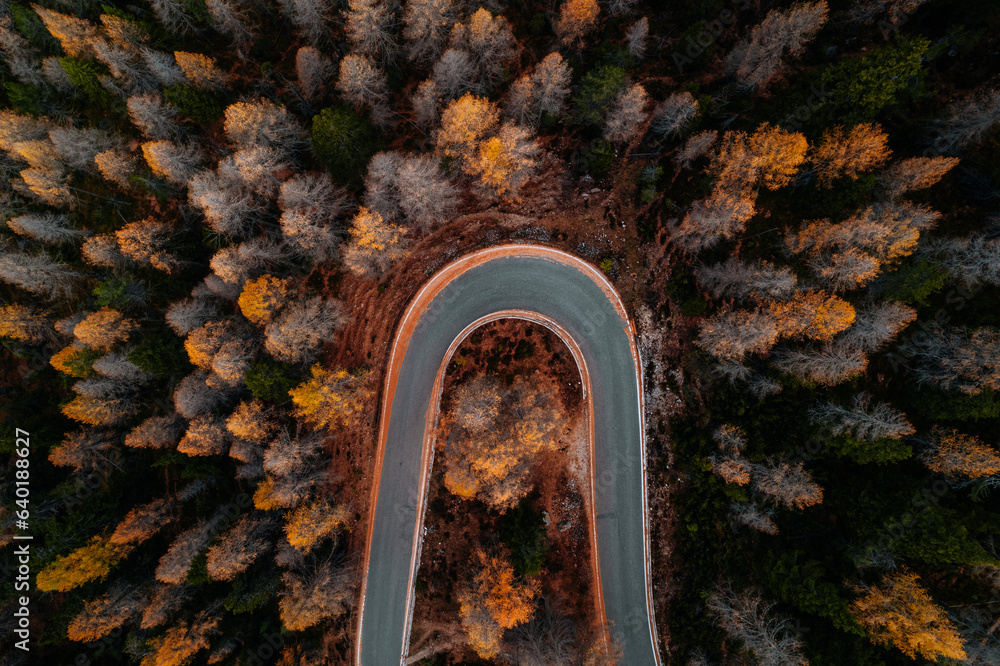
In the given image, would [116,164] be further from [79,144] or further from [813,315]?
[813,315]

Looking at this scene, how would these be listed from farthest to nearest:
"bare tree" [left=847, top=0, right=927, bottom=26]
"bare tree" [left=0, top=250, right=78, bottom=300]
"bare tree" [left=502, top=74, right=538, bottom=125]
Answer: "bare tree" [left=0, top=250, right=78, bottom=300], "bare tree" [left=502, top=74, right=538, bottom=125], "bare tree" [left=847, top=0, right=927, bottom=26]

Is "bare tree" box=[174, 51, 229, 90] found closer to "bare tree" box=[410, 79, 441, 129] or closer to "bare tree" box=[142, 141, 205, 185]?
"bare tree" box=[142, 141, 205, 185]

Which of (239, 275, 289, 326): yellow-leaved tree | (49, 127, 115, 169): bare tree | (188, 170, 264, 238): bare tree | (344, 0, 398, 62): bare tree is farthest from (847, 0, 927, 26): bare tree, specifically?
(49, 127, 115, 169): bare tree

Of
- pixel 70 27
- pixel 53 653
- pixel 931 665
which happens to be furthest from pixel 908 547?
pixel 70 27

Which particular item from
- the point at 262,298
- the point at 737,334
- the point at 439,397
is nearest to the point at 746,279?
the point at 737,334

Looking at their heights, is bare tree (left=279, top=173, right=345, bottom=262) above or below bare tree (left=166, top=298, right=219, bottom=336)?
above
